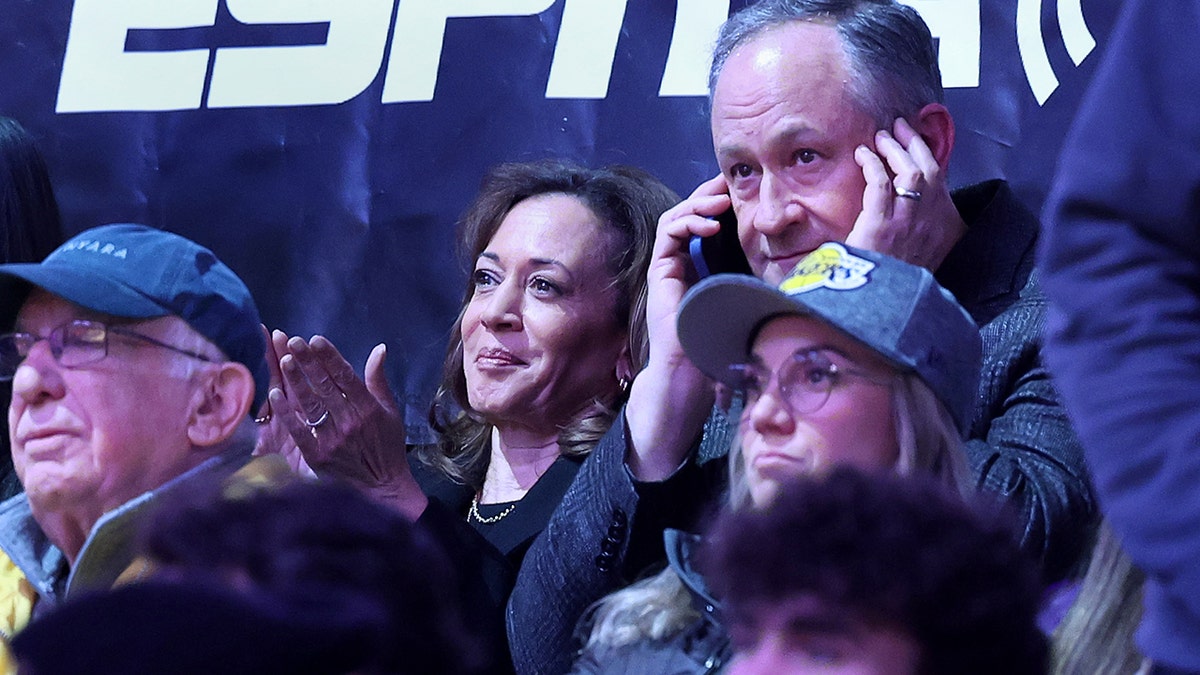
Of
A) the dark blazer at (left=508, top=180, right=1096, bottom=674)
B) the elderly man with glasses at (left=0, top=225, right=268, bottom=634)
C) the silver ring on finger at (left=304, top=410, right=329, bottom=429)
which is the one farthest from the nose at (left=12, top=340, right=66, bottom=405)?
the dark blazer at (left=508, top=180, right=1096, bottom=674)

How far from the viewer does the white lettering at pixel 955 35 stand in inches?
117

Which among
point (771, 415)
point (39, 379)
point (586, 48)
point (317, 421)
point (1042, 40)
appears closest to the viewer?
point (771, 415)

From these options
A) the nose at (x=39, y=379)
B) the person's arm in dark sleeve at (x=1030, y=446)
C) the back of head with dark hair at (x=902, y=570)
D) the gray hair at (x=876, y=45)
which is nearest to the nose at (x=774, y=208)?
the gray hair at (x=876, y=45)

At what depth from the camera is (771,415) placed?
185cm

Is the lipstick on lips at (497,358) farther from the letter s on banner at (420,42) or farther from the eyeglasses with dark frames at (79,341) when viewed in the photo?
the eyeglasses with dark frames at (79,341)

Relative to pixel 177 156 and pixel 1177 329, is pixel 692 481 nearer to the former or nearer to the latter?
pixel 1177 329

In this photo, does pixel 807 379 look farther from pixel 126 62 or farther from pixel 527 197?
pixel 126 62

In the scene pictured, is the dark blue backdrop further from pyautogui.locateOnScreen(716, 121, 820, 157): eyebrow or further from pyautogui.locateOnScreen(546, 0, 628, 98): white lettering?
pyautogui.locateOnScreen(716, 121, 820, 157): eyebrow

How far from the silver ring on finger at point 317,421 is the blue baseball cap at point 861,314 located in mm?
894

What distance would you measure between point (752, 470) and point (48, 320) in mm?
1025

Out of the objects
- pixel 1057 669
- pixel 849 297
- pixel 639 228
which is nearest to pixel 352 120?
pixel 639 228

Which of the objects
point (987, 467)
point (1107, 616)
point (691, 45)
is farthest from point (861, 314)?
point (691, 45)

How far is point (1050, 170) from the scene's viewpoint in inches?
115

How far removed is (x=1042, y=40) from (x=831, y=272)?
119 centimetres
